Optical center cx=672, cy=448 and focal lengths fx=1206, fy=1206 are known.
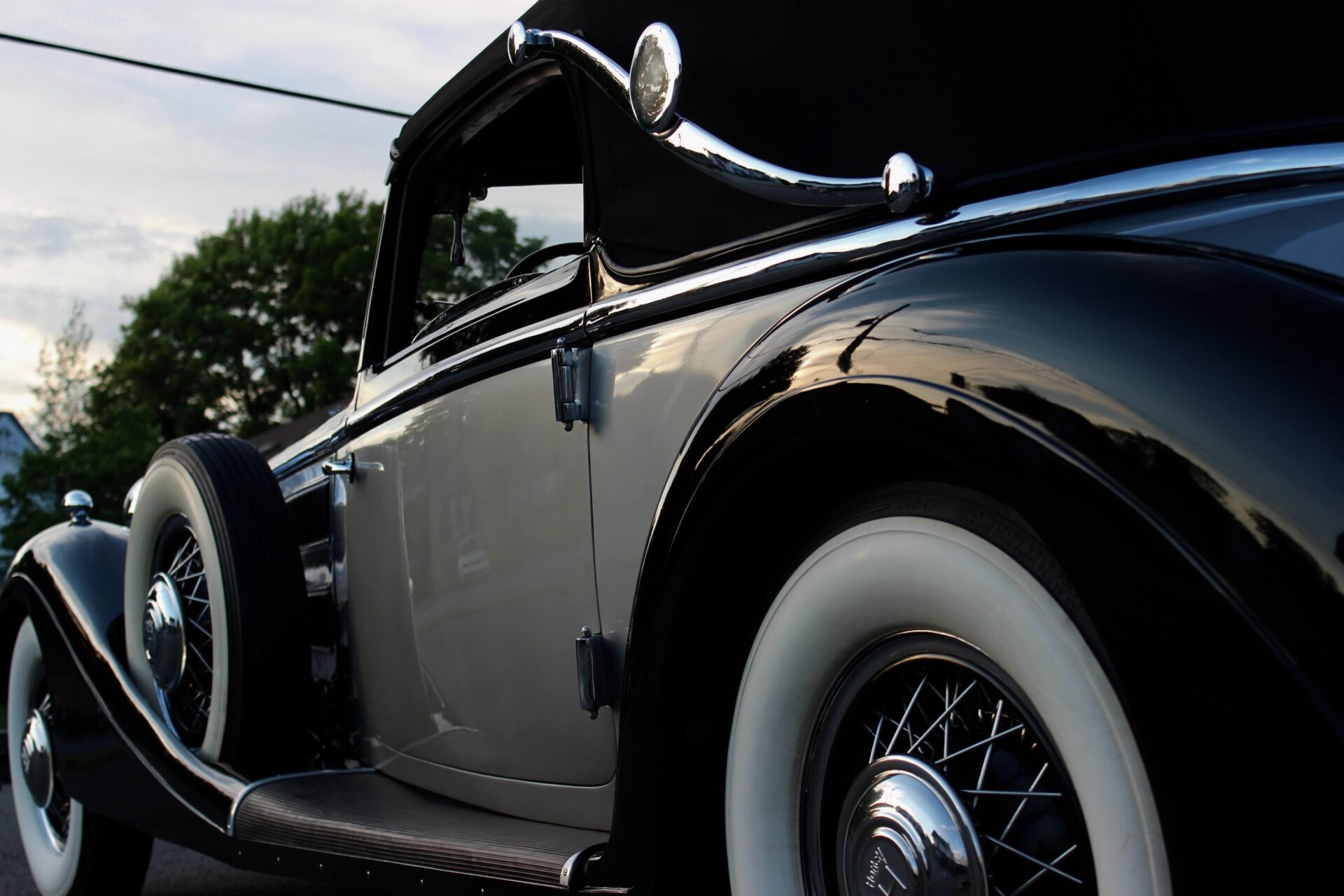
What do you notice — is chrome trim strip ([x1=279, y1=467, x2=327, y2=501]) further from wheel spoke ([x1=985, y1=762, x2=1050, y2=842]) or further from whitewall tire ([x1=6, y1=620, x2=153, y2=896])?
wheel spoke ([x1=985, y1=762, x2=1050, y2=842])

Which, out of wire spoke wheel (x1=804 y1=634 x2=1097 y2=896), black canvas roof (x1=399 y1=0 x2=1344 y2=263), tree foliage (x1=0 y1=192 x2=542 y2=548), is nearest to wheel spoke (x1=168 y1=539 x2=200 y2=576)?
black canvas roof (x1=399 y1=0 x2=1344 y2=263)

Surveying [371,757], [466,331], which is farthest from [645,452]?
[371,757]

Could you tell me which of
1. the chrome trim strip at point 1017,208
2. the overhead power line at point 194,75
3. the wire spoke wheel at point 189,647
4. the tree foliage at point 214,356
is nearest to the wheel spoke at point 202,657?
the wire spoke wheel at point 189,647

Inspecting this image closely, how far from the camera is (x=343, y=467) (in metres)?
2.85

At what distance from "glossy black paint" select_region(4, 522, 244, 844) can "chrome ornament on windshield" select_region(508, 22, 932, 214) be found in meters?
1.81

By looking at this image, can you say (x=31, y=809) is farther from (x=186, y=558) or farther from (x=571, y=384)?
(x=571, y=384)

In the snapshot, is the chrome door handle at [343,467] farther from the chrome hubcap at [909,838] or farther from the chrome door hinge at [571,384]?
the chrome hubcap at [909,838]

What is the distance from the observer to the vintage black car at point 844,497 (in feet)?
3.25

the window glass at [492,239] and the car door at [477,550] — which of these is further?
the window glass at [492,239]

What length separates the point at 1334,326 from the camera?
100cm

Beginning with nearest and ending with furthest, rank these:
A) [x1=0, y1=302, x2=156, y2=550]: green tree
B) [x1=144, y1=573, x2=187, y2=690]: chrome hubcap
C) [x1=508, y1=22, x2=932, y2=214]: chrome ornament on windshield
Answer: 1. [x1=508, y1=22, x2=932, y2=214]: chrome ornament on windshield
2. [x1=144, y1=573, x2=187, y2=690]: chrome hubcap
3. [x1=0, y1=302, x2=156, y2=550]: green tree

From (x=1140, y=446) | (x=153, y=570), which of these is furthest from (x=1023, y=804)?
(x=153, y=570)

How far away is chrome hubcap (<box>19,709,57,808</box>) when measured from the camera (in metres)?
3.72

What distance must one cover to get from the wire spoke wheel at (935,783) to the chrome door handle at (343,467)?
5.58 feet
